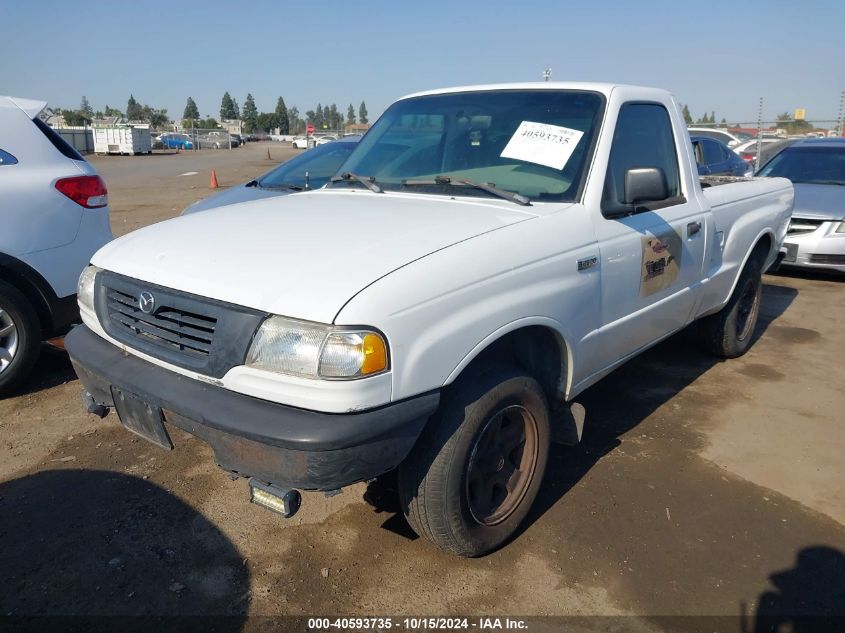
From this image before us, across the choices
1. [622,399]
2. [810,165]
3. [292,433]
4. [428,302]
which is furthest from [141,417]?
[810,165]

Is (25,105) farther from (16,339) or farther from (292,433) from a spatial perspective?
(292,433)

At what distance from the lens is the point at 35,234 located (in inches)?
170

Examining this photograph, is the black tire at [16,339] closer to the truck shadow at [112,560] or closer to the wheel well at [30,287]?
the wheel well at [30,287]

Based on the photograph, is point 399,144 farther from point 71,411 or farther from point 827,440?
point 827,440

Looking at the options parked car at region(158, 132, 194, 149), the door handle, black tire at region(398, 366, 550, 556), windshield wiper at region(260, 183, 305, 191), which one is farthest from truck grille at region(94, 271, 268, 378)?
parked car at region(158, 132, 194, 149)

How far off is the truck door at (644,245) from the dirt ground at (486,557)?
718 millimetres

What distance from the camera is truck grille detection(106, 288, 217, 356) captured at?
2387 millimetres

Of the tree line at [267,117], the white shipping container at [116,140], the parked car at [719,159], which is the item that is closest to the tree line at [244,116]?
the tree line at [267,117]

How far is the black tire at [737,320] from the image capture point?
5.09 meters

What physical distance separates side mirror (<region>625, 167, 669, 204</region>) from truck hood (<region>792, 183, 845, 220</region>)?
18.7 ft

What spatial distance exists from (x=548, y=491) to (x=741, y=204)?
2.73m

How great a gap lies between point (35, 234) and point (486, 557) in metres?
3.59

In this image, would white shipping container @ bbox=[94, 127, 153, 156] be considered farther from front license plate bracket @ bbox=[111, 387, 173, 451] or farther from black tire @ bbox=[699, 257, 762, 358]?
front license plate bracket @ bbox=[111, 387, 173, 451]

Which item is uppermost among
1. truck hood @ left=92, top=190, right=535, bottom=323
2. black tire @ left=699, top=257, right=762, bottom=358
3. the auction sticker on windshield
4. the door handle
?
the auction sticker on windshield
